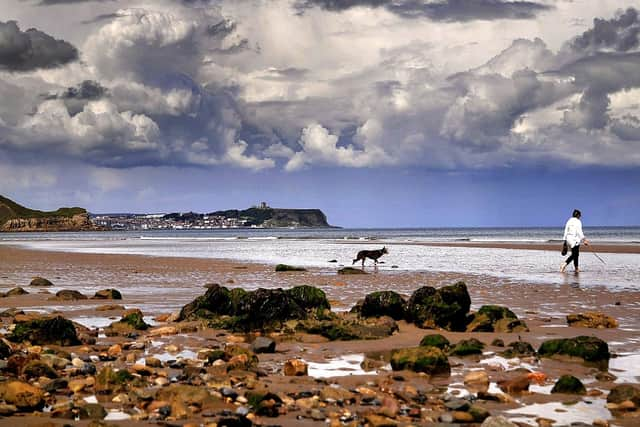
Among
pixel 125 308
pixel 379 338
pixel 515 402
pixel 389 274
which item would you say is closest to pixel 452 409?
pixel 515 402

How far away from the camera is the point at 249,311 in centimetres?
1312

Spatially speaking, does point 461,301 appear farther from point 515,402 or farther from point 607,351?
point 515,402

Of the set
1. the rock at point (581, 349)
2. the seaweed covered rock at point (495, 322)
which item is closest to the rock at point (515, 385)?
the rock at point (581, 349)

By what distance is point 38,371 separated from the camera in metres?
8.27

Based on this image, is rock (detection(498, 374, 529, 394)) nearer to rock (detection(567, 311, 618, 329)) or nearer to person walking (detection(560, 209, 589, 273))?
rock (detection(567, 311, 618, 329))

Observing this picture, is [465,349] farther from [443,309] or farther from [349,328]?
[443,309]

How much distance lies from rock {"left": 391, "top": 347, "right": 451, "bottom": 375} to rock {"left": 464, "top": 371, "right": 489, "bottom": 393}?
0.60 m

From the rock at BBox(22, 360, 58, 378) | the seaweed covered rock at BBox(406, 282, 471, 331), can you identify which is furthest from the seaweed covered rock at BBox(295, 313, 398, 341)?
the rock at BBox(22, 360, 58, 378)

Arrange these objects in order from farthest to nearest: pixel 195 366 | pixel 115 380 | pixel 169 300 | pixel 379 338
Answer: pixel 169 300, pixel 379 338, pixel 195 366, pixel 115 380

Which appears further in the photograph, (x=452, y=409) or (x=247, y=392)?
(x=247, y=392)

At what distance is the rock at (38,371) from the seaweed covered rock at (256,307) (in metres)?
5.09

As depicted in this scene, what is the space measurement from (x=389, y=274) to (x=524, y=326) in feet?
47.7

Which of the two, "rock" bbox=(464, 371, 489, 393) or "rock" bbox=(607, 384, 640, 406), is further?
"rock" bbox=(464, 371, 489, 393)

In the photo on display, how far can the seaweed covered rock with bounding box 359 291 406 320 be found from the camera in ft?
45.4
